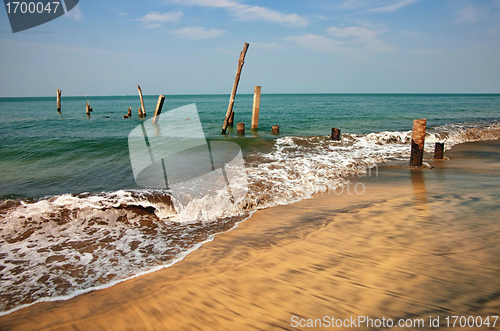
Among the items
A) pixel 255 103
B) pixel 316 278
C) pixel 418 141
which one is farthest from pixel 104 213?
pixel 255 103

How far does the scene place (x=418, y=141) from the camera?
7852mm

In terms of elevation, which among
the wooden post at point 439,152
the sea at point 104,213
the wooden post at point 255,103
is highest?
the wooden post at point 255,103

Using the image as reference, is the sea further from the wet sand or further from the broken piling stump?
the broken piling stump

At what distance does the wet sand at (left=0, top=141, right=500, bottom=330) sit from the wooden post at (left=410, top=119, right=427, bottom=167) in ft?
12.0

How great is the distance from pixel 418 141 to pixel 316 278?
6884mm

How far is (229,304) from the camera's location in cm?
231

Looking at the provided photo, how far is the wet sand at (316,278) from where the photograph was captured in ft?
7.07

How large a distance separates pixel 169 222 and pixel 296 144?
8.45m

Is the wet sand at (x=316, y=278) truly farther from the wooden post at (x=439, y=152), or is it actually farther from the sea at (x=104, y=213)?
the wooden post at (x=439, y=152)

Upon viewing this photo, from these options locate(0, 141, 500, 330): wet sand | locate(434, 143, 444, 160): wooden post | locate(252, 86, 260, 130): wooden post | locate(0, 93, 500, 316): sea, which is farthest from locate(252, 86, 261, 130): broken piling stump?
locate(0, 141, 500, 330): wet sand

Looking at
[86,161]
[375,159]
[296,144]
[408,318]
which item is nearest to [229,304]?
[408,318]

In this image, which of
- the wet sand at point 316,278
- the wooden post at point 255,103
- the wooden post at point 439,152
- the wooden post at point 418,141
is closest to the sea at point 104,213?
the wet sand at point 316,278

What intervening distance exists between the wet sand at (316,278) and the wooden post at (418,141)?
3646 mm

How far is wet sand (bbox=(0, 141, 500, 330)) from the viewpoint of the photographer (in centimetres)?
215
